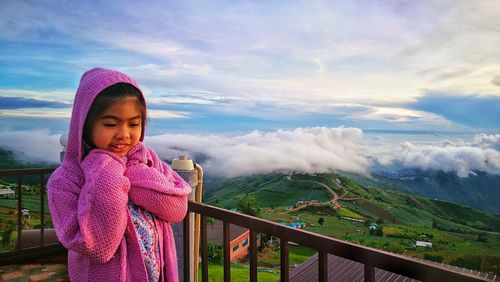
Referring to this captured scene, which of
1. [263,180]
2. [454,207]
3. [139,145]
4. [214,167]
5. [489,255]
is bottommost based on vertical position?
[489,255]

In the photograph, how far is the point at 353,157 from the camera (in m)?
16.3

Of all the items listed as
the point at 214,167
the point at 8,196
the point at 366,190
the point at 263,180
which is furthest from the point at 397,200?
the point at 8,196

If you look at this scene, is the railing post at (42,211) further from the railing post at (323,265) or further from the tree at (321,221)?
the tree at (321,221)

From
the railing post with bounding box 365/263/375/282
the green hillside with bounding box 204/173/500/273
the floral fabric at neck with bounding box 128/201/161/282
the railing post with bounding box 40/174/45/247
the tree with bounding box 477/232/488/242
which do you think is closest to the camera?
the railing post with bounding box 365/263/375/282

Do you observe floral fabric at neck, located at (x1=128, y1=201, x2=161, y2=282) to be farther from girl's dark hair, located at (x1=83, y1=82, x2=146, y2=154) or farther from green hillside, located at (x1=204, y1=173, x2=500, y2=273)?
green hillside, located at (x1=204, y1=173, x2=500, y2=273)

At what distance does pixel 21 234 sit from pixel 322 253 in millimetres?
3383

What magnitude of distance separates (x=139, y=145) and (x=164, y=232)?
34 cm

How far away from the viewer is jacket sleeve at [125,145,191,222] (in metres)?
1.18

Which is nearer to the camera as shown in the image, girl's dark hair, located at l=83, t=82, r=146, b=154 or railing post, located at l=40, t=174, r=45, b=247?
→ girl's dark hair, located at l=83, t=82, r=146, b=154

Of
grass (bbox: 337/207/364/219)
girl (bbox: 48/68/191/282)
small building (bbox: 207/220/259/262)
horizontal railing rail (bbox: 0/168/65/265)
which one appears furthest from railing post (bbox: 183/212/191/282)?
grass (bbox: 337/207/364/219)

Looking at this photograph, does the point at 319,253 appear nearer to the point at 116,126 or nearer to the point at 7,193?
the point at 116,126

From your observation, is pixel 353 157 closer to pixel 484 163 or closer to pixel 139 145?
pixel 484 163

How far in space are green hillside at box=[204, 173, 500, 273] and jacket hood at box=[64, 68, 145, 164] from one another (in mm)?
9022

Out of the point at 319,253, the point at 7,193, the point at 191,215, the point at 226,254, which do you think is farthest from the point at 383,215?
the point at 319,253
